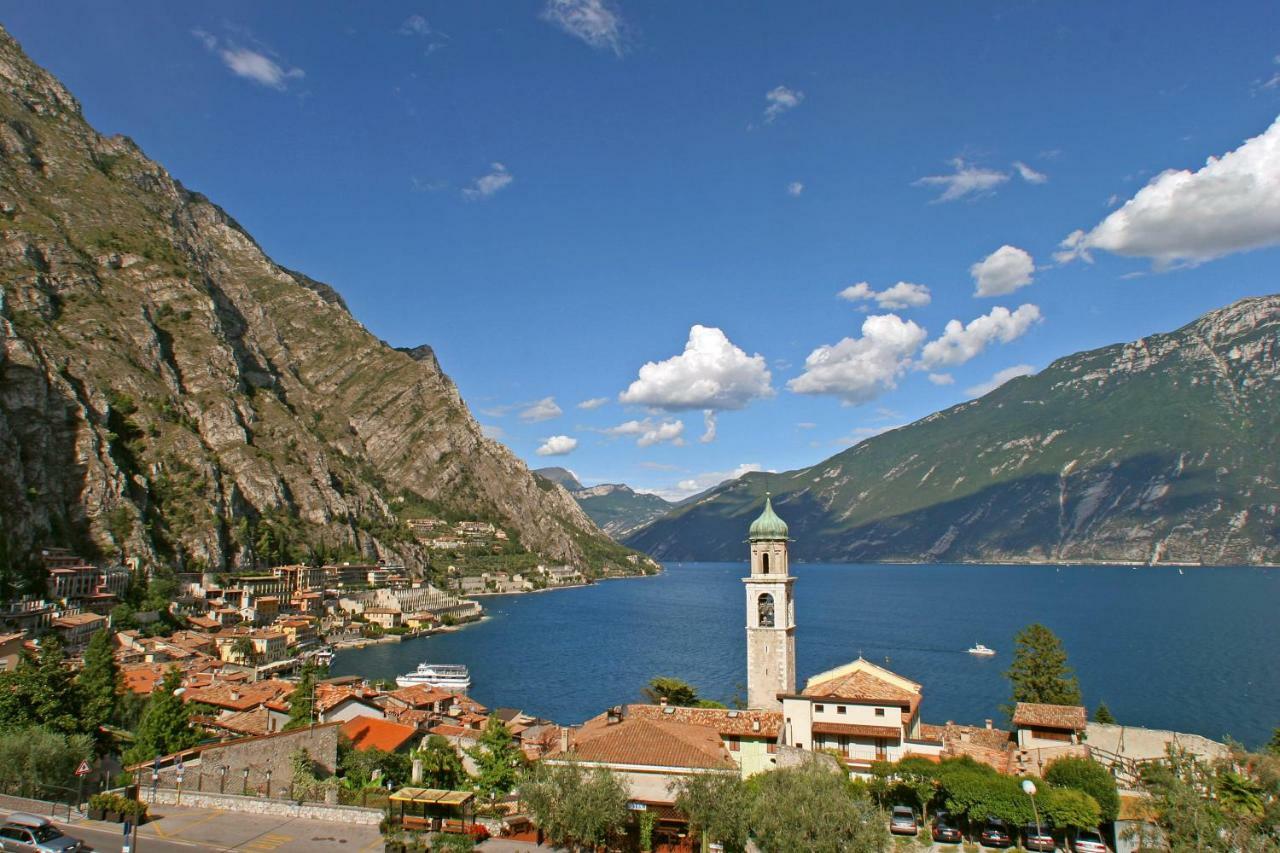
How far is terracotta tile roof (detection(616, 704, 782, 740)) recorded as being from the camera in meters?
34.1

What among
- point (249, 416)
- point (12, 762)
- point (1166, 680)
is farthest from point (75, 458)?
point (1166, 680)

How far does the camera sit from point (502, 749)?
34500mm

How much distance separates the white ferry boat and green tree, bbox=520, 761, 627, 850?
64.2m

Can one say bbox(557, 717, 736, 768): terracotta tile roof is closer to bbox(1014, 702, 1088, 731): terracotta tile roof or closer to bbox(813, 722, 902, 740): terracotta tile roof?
bbox(813, 722, 902, 740): terracotta tile roof

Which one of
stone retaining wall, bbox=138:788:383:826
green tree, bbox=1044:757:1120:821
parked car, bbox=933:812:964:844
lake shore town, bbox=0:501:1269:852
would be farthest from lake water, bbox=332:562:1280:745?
stone retaining wall, bbox=138:788:383:826

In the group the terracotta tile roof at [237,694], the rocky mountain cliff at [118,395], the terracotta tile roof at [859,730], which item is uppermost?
the rocky mountain cliff at [118,395]

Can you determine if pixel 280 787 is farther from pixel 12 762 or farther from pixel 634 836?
pixel 634 836

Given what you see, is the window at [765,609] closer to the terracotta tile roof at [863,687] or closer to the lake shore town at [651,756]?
the lake shore town at [651,756]

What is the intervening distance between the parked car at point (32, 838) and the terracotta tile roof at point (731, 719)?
20.1 m

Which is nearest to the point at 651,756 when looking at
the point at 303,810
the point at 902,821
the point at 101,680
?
the point at 902,821

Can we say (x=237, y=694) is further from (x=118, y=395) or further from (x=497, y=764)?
(x=118, y=395)

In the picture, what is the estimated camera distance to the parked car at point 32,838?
20.9m

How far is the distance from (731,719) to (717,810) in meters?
10.1

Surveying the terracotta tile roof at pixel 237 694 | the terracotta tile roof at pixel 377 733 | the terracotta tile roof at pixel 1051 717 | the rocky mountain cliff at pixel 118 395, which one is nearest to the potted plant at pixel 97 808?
the terracotta tile roof at pixel 377 733
